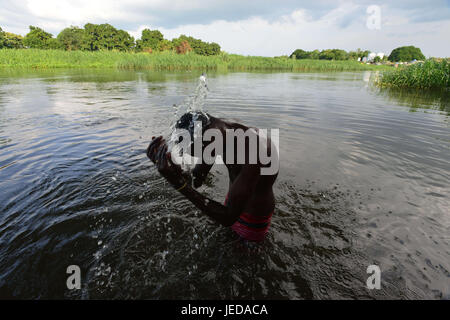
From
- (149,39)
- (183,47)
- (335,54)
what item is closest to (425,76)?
(183,47)

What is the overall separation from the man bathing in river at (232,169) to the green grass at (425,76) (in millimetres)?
18294

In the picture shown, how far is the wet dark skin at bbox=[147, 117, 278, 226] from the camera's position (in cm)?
177

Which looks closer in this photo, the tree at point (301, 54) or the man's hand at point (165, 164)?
the man's hand at point (165, 164)

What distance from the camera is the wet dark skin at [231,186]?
5.80 feet

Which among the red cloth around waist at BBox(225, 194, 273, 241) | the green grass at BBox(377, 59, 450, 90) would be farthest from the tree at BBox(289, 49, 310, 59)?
the red cloth around waist at BBox(225, 194, 273, 241)

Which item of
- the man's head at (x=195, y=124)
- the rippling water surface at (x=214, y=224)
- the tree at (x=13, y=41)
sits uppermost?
the tree at (x=13, y=41)

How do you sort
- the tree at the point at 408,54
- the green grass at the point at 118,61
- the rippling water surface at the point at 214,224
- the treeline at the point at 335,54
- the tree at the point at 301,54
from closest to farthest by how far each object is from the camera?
the rippling water surface at the point at 214,224 < the green grass at the point at 118,61 < the treeline at the point at 335,54 < the tree at the point at 301,54 < the tree at the point at 408,54

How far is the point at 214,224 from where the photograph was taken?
9.95 feet

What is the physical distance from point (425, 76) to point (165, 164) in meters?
19.2

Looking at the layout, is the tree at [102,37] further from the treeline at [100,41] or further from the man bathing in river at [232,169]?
the man bathing in river at [232,169]

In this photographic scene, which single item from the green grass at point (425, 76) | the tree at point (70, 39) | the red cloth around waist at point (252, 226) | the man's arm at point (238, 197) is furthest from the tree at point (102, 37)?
the man's arm at point (238, 197)

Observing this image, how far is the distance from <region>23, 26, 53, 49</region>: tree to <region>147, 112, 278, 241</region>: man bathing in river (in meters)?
75.2

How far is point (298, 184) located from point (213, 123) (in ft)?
8.94

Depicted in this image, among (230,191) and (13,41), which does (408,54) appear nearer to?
(230,191)
